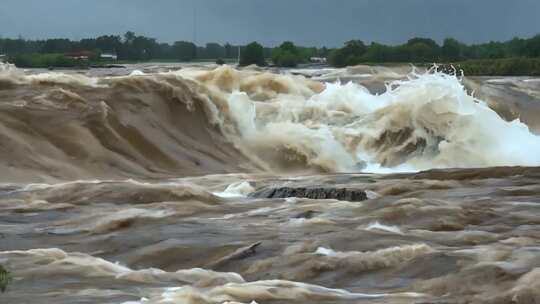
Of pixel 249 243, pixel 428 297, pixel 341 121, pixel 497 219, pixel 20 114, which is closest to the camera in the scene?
pixel 428 297

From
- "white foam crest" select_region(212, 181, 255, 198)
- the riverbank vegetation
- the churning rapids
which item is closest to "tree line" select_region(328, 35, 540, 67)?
the riverbank vegetation

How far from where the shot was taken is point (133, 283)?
9586 millimetres

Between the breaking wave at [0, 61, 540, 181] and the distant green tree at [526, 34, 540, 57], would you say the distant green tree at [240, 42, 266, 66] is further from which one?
the breaking wave at [0, 61, 540, 181]

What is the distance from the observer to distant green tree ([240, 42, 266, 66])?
300ft

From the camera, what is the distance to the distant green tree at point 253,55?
91375 mm

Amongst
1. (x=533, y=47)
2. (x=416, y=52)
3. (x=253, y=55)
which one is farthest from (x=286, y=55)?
(x=533, y=47)

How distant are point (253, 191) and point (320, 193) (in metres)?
1.60

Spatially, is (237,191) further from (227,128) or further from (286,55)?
(286,55)

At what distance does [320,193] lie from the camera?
1552 centimetres

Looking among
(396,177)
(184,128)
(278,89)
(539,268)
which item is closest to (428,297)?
(539,268)

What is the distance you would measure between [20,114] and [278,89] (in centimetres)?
1151

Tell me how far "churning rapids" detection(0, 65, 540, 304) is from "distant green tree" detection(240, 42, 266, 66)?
190ft

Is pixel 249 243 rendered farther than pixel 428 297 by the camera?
Yes

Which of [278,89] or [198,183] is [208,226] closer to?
[198,183]
